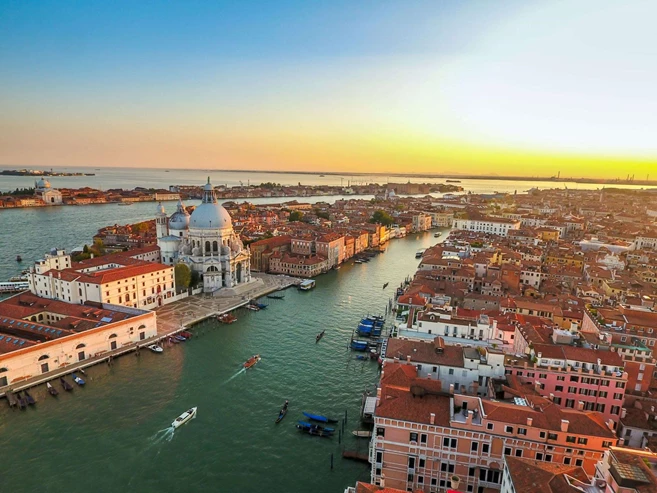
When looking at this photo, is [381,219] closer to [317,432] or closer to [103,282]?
[103,282]

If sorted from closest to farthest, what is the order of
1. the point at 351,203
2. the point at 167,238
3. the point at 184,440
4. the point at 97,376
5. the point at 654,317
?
1. the point at 184,440
2. the point at 97,376
3. the point at 654,317
4. the point at 167,238
5. the point at 351,203

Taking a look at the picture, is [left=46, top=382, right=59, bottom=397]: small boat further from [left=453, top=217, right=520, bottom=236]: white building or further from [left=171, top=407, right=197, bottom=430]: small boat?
[left=453, top=217, right=520, bottom=236]: white building

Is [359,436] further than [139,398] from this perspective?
No

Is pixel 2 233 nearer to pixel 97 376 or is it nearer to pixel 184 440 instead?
pixel 97 376

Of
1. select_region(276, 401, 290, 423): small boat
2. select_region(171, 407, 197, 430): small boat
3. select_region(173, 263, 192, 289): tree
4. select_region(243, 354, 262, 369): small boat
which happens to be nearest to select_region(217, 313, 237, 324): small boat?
Result: select_region(173, 263, 192, 289): tree

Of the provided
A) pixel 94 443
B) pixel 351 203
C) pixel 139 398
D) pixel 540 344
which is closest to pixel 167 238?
pixel 139 398

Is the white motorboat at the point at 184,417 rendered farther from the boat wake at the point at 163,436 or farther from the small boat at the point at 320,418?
the small boat at the point at 320,418
